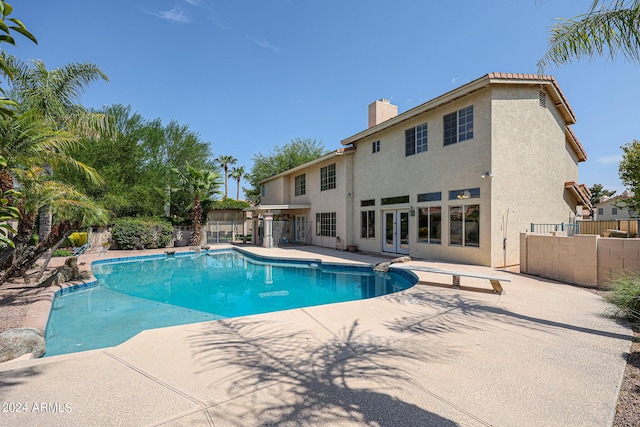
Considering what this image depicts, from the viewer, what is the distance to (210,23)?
13867mm

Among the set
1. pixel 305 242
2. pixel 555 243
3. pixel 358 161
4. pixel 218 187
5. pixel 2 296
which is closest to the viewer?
pixel 2 296

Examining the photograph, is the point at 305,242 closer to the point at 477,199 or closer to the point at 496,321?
the point at 477,199

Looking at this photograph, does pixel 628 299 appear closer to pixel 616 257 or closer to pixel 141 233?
pixel 616 257

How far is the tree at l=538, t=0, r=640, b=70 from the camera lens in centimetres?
514

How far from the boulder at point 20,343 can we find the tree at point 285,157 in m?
32.8

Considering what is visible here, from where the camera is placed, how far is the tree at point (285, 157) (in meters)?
37.3

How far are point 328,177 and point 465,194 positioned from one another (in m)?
10.5

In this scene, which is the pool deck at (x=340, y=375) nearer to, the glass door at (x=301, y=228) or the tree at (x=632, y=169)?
the tree at (x=632, y=169)

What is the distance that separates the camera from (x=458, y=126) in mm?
13078

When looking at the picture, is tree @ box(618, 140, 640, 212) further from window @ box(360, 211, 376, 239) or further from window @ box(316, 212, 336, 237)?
window @ box(316, 212, 336, 237)

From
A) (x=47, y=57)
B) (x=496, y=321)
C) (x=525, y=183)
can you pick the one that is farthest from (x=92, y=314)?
(x=525, y=183)

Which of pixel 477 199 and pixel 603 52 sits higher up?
pixel 603 52

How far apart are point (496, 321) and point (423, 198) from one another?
9.48m

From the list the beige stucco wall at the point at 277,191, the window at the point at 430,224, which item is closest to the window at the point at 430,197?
the window at the point at 430,224
